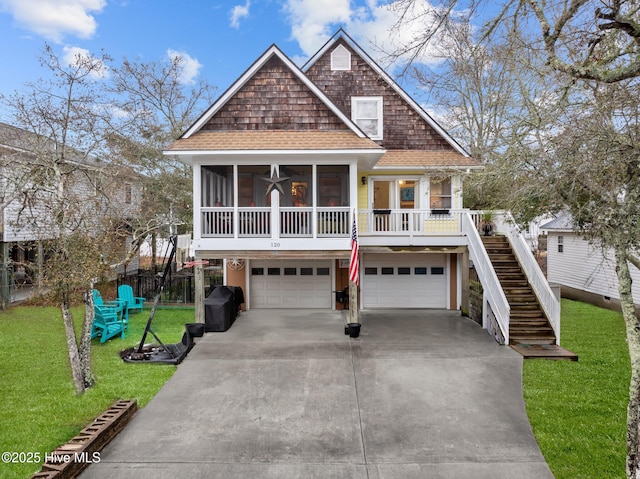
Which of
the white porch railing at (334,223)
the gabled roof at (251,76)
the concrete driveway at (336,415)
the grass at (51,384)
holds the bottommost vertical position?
the concrete driveway at (336,415)

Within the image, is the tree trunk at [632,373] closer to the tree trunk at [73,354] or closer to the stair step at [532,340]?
the stair step at [532,340]

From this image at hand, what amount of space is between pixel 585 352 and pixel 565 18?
28.3 feet

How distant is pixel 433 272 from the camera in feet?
50.5

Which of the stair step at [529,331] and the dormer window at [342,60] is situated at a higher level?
Answer: the dormer window at [342,60]

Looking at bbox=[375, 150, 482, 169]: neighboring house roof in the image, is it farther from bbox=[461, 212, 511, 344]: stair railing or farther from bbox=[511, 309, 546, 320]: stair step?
bbox=[511, 309, 546, 320]: stair step

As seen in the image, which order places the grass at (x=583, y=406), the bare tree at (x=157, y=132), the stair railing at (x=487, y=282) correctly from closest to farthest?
the grass at (x=583, y=406) → the stair railing at (x=487, y=282) → the bare tree at (x=157, y=132)

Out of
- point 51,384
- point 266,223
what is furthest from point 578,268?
point 51,384

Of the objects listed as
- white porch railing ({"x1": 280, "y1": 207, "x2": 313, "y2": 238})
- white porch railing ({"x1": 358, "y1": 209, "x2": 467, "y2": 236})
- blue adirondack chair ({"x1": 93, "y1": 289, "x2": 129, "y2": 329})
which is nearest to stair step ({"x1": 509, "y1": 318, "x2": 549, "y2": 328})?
white porch railing ({"x1": 358, "y1": 209, "x2": 467, "y2": 236})

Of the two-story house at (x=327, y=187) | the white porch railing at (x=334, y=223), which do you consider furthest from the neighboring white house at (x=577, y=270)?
the white porch railing at (x=334, y=223)

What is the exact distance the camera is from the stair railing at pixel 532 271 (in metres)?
10.6

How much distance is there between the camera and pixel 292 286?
51.3ft

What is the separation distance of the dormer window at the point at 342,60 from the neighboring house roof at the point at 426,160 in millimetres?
3858

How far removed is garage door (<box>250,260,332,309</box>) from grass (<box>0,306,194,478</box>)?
11.0 feet

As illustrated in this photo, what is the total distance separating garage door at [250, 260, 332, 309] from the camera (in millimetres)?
15492
